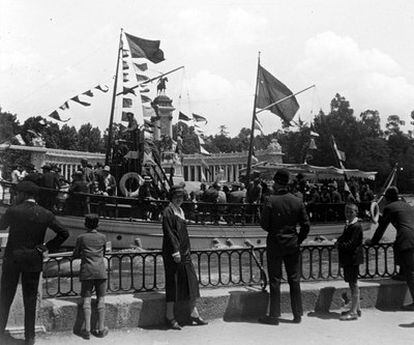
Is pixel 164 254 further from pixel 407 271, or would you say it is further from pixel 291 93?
pixel 291 93

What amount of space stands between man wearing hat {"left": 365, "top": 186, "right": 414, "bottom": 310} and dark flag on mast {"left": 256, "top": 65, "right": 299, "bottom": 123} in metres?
17.2

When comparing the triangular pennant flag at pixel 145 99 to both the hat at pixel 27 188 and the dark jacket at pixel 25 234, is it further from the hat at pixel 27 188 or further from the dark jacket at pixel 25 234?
the dark jacket at pixel 25 234

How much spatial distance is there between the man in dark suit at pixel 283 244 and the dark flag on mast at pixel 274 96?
711 inches

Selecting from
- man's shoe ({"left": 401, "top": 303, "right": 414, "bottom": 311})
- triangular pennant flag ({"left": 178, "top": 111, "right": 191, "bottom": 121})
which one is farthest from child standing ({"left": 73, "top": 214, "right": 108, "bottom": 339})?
triangular pennant flag ({"left": 178, "top": 111, "right": 191, "bottom": 121})

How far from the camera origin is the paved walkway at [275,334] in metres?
5.95

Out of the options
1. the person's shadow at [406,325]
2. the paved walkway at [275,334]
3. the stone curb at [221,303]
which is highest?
the stone curb at [221,303]

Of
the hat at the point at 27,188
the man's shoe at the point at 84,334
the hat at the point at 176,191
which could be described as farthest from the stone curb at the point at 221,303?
the hat at the point at 27,188

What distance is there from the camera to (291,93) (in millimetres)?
24312

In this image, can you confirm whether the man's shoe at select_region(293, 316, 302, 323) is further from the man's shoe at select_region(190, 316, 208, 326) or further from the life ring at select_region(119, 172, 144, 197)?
the life ring at select_region(119, 172, 144, 197)

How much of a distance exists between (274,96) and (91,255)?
64.6 ft

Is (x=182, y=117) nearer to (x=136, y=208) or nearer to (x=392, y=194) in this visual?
(x=136, y=208)

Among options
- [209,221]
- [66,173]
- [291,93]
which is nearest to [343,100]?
[66,173]

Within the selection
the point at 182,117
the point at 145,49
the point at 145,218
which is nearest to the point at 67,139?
the point at 182,117

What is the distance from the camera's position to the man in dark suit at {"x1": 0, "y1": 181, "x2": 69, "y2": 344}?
5.52m
